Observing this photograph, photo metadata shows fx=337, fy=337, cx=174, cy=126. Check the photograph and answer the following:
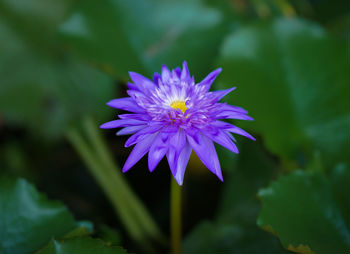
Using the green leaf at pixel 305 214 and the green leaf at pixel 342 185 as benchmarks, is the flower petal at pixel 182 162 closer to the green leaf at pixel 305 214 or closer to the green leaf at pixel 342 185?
the green leaf at pixel 305 214

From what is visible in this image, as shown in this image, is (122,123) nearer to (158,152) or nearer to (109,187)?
(158,152)

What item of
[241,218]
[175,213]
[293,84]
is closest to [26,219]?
[175,213]

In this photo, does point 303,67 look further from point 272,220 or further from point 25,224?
point 25,224

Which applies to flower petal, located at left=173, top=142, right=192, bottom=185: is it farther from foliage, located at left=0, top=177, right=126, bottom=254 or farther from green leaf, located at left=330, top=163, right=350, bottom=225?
green leaf, located at left=330, top=163, right=350, bottom=225

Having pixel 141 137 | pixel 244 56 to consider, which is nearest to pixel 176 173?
pixel 141 137

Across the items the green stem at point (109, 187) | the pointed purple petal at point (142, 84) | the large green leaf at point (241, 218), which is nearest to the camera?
the pointed purple petal at point (142, 84)

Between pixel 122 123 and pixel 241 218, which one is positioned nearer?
pixel 122 123

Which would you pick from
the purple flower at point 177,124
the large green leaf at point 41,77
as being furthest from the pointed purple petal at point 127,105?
the large green leaf at point 41,77
